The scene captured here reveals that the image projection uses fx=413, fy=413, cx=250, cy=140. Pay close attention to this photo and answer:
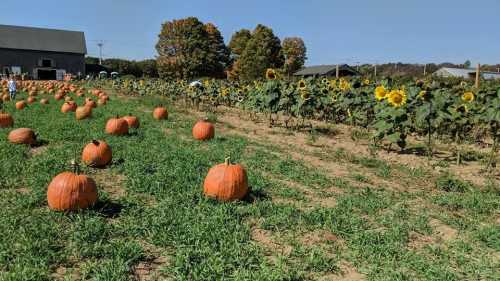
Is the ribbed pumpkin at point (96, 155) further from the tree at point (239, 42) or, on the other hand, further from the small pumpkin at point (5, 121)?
the tree at point (239, 42)

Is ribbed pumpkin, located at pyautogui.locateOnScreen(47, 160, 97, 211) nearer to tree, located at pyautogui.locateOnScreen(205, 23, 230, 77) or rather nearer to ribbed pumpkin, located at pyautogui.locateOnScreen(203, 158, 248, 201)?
ribbed pumpkin, located at pyautogui.locateOnScreen(203, 158, 248, 201)

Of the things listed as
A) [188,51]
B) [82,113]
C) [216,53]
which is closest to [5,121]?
[82,113]

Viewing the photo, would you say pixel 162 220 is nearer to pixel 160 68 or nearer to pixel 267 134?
pixel 267 134

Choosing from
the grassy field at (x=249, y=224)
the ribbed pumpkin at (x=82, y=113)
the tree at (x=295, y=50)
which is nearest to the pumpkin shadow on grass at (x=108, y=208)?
the grassy field at (x=249, y=224)

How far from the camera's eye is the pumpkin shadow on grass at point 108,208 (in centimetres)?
439

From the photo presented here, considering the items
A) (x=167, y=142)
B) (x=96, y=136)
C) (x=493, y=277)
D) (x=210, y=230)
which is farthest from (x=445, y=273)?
(x=96, y=136)

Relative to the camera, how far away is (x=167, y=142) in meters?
8.34

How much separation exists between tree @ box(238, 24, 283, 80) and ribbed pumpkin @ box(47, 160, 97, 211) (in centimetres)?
4849

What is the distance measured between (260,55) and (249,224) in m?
53.4

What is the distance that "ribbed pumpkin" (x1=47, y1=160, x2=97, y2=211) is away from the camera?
169 inches

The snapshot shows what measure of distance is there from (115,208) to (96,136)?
441cm

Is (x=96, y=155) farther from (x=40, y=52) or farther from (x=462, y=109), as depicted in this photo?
(x=40, y=52)

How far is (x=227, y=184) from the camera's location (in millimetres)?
4844

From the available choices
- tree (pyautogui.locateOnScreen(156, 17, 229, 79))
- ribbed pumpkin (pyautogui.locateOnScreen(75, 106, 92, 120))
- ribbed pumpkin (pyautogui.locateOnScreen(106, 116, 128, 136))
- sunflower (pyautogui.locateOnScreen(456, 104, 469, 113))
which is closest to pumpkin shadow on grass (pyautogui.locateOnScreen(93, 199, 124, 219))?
ribbed pumpkin (pyautogui.locateOnScreen(106, 116, 128, 136))
